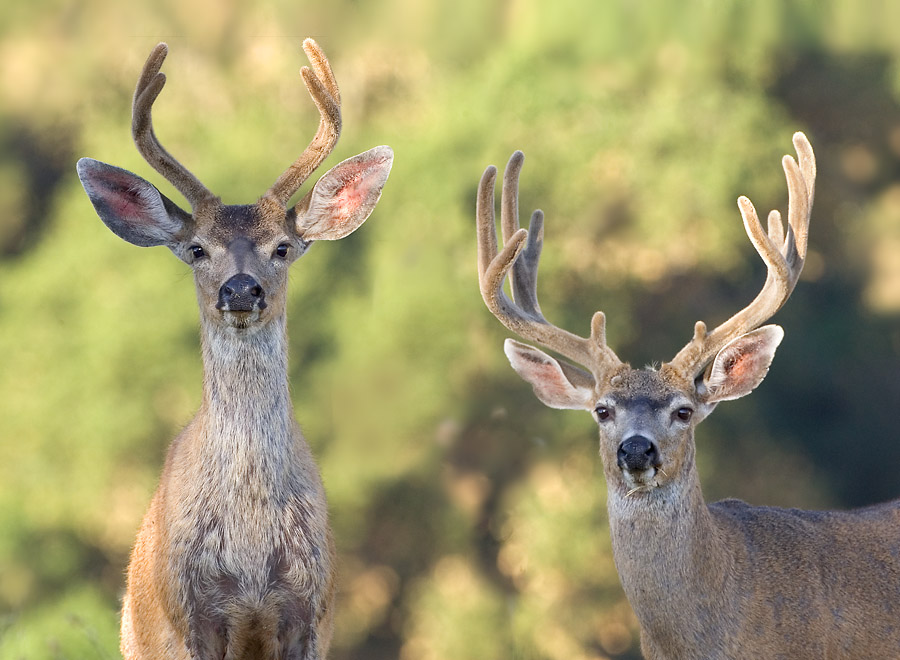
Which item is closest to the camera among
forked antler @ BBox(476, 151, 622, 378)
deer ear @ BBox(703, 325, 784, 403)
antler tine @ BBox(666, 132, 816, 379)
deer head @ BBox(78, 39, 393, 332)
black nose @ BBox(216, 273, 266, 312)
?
black nose @ BBox(216, 273, 266, 312)

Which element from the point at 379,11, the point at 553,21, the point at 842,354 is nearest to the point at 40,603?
the point at 379,11

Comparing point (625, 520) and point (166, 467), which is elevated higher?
point (166, 467)

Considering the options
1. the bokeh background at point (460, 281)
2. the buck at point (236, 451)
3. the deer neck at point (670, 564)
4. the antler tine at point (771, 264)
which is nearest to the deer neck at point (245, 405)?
the buck at point (236, 451)

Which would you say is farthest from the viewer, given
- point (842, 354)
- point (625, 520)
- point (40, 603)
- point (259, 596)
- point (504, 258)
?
point (842, 354)

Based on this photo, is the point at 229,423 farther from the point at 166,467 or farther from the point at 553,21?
the point at 553,21

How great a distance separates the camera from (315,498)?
5.46 m

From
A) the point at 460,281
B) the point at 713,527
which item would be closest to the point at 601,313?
the point at 713,527

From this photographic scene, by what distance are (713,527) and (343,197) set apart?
2.05 metres

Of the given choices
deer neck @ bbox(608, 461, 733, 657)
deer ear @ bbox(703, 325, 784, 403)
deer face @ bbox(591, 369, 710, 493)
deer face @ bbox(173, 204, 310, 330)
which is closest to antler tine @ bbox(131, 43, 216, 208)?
deer face @ bbox(173, 204, 310, 330)

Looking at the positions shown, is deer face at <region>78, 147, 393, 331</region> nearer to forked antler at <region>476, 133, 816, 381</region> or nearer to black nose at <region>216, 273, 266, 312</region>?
black nose at <region>216, 273, 266, 312</region>

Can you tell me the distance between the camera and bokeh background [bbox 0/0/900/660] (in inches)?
634

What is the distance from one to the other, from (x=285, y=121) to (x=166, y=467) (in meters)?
13.3

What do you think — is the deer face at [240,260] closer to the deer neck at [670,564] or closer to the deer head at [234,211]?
the deer head at [234,211]

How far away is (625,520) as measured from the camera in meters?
5.73
